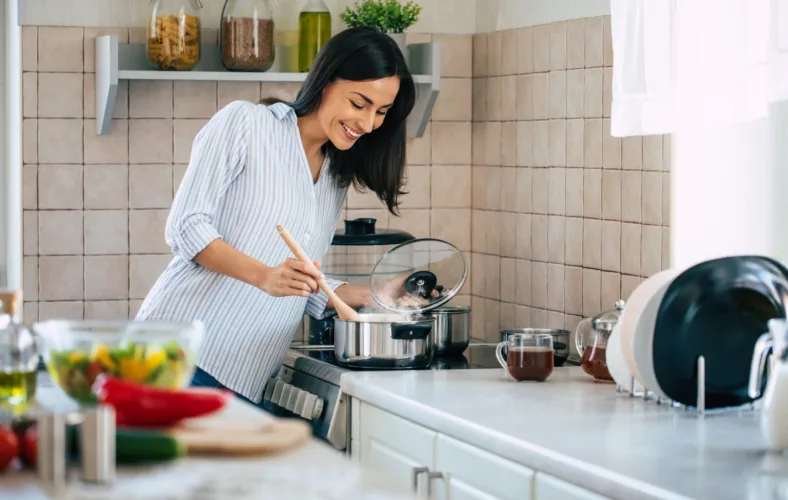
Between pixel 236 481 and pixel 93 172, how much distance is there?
243 cm

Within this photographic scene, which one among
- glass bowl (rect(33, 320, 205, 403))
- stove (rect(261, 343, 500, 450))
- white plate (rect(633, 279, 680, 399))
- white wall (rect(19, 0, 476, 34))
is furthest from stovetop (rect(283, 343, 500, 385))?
glass bowl (rect(33, 320, 205, 403))

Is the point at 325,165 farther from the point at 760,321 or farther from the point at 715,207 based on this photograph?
the point at 760,321

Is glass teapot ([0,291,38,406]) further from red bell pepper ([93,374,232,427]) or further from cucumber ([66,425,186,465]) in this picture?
cucumber ([66,425,186,465])

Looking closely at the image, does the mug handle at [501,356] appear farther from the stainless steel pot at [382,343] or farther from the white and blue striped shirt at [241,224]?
the white and blue striped shirt at [241,224]

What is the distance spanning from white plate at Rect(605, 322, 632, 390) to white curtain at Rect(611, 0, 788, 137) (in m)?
0.51

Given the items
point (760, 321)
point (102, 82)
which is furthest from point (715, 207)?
point (102, 82)

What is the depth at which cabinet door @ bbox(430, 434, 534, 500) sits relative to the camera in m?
2.05

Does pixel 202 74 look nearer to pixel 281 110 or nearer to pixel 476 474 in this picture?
pixel 281 110

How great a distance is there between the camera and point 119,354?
154 cm

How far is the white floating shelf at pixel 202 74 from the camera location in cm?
339

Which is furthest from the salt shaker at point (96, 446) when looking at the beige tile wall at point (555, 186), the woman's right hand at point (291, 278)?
the beige tile wall at point (555, 186)

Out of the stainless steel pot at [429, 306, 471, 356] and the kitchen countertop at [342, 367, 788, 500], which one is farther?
the stainless steel pot at [429, 306, 471, 356]

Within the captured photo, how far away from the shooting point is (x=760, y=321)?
91.4 inches

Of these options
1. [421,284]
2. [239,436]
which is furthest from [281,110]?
[239,436]
